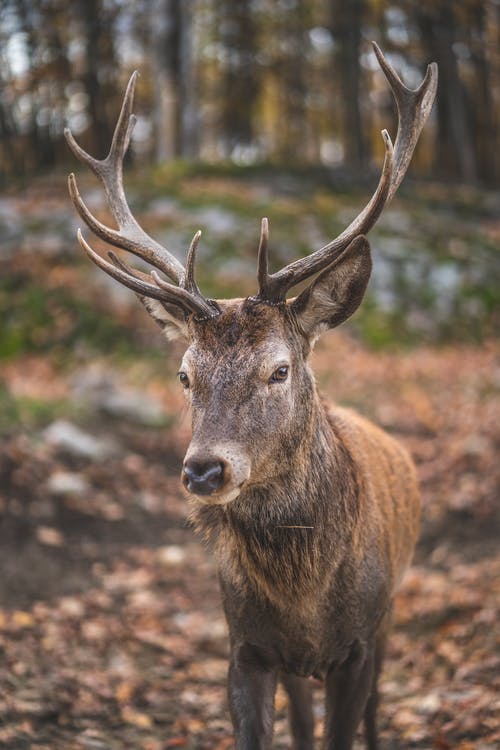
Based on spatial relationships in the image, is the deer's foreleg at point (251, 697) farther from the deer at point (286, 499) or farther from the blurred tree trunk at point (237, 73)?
the blurred tree trunk at point (237, 73)

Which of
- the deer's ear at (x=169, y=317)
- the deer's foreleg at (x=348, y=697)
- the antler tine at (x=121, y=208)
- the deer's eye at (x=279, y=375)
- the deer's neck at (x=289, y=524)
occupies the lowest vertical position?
the deer's foreleg at (x=348, y=697)

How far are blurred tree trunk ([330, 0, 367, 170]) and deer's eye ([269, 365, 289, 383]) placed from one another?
15.8m

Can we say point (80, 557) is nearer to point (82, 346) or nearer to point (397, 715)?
point (397, 715)

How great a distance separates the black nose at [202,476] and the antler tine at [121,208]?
1.30 m

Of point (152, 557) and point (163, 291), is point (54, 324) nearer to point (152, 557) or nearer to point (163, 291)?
point (152, 557)

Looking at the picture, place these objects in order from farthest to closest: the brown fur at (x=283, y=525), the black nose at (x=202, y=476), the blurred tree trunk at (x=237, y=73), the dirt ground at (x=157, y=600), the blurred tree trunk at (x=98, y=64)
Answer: the blurred tree trunk at (x=237, y=73)
the blurred tree trunk at (x=98, y=64)
the dirt ground at (x=157, y=600)
the brown fur at (x=283, y=525)
the black nose at (x=202, y=476)

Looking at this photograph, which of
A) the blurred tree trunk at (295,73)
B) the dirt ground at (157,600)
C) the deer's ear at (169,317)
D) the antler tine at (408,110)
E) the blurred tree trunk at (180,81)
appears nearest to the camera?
the deer's ear at (169,317)

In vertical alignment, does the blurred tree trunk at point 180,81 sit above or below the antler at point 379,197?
above

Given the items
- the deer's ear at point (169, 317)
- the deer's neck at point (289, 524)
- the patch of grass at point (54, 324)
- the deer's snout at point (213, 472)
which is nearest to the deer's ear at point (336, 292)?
the deer's neck at point (289, 524)

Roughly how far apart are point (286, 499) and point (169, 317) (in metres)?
1.10

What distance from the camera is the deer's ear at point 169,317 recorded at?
3.96 metres

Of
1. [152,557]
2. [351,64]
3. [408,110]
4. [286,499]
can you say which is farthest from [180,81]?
[286,499]

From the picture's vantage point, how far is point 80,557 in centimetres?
682

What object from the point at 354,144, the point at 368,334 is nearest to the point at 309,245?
the point at 368,334
